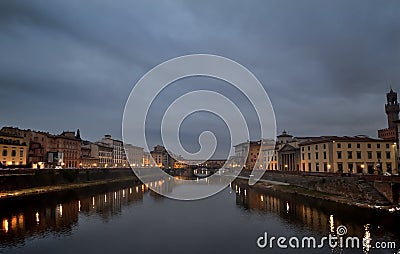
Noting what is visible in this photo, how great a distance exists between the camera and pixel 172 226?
35.4m

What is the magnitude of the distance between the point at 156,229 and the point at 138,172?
8933cm

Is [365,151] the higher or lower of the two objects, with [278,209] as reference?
higher

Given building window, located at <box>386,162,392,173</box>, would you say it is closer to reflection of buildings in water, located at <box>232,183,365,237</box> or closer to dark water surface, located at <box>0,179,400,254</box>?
reflection of buildings in water, located at <box>232,183,365,237</box>

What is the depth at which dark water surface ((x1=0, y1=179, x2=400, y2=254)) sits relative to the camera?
2616 cm

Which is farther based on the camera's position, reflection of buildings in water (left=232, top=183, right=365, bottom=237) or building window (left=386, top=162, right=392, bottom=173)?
building window (left=386, top=162, right=392, bottom=173)

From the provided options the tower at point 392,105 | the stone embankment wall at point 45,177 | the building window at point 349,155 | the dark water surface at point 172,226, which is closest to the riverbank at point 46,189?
the stone embankment wall at point 45,177

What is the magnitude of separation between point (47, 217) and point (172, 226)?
14.6 meters

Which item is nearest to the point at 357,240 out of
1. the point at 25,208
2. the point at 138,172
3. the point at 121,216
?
the point at 121,216

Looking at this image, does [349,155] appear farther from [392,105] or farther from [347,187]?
[392,105]

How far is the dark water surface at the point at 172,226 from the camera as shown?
2616cm

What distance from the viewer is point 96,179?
86.4m

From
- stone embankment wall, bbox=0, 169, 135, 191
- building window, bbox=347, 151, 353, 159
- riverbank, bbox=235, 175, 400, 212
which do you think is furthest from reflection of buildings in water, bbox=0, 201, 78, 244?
building window, bbox=347, 151, 353, 159

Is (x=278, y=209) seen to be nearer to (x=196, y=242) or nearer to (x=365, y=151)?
(x=196, y=242)

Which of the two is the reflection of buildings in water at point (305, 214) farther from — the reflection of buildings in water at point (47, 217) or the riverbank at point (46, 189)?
the riverbank at point (46, 189)
